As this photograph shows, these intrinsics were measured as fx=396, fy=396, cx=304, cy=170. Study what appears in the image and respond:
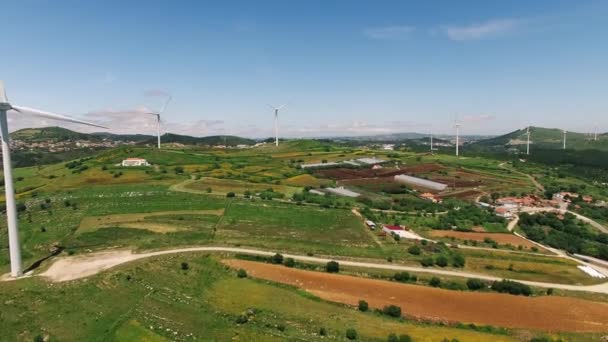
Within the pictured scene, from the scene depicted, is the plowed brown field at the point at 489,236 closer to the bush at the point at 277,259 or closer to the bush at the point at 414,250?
the bush at the point at 414,250

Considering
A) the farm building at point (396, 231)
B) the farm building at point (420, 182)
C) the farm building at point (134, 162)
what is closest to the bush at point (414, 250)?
the farm building at point (396, 231)

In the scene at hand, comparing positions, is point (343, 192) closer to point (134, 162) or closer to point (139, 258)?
point (139, 258)

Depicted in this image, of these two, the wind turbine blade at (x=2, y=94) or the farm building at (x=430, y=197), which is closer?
the wind turbine blade at (x=2, y=94)

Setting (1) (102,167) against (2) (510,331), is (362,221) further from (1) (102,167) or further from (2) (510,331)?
(1) (102,167)

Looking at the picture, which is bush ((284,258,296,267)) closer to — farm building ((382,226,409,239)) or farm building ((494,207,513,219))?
farm building ((382,226,409,239))

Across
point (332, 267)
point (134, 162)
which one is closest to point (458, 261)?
point (332, 267)

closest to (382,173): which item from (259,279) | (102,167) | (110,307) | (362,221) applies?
(362,221)

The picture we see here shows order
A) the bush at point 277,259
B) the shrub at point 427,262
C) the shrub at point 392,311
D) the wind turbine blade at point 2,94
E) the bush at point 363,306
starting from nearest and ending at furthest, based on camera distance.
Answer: the shrub at point 392,311, the bush at point 363,306, the wind turbine blade at point 2,94, the bush at point 277,259, the shrub at point 427,262
